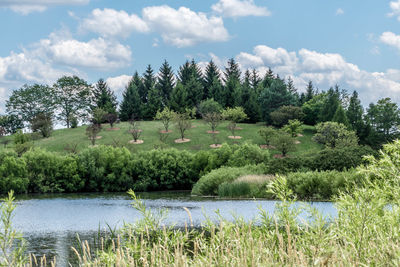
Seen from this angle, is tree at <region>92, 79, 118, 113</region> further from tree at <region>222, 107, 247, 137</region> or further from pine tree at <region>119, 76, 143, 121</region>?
tree at <region>222, 107, 247, 137</region>

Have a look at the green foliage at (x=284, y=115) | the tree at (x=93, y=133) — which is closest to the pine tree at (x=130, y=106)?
the tree at (x=93, y=133)

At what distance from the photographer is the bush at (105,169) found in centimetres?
6156

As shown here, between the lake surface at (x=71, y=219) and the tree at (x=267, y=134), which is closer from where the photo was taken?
the lake surface at (x=71, y=219)

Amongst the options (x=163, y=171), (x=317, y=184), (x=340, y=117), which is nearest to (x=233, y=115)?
(x=340, y=117)

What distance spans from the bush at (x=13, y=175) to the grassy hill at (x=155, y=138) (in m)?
16.8

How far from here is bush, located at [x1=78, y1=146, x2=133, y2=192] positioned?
202 feet

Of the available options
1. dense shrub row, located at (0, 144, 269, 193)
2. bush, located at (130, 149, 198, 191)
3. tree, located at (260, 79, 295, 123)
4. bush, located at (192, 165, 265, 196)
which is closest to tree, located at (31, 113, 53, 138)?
dense shrub row, located at (0, 144, 269, 193)

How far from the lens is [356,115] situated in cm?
8488

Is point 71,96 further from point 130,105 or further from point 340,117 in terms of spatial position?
point 340,117

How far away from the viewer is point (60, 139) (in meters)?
82.8

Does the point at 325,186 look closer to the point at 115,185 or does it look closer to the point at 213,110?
the point at 115,185

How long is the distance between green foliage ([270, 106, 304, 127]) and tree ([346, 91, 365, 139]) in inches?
364

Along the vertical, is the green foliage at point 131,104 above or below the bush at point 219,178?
above

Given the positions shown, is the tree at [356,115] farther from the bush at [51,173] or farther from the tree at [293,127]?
the bush at [51,173]
